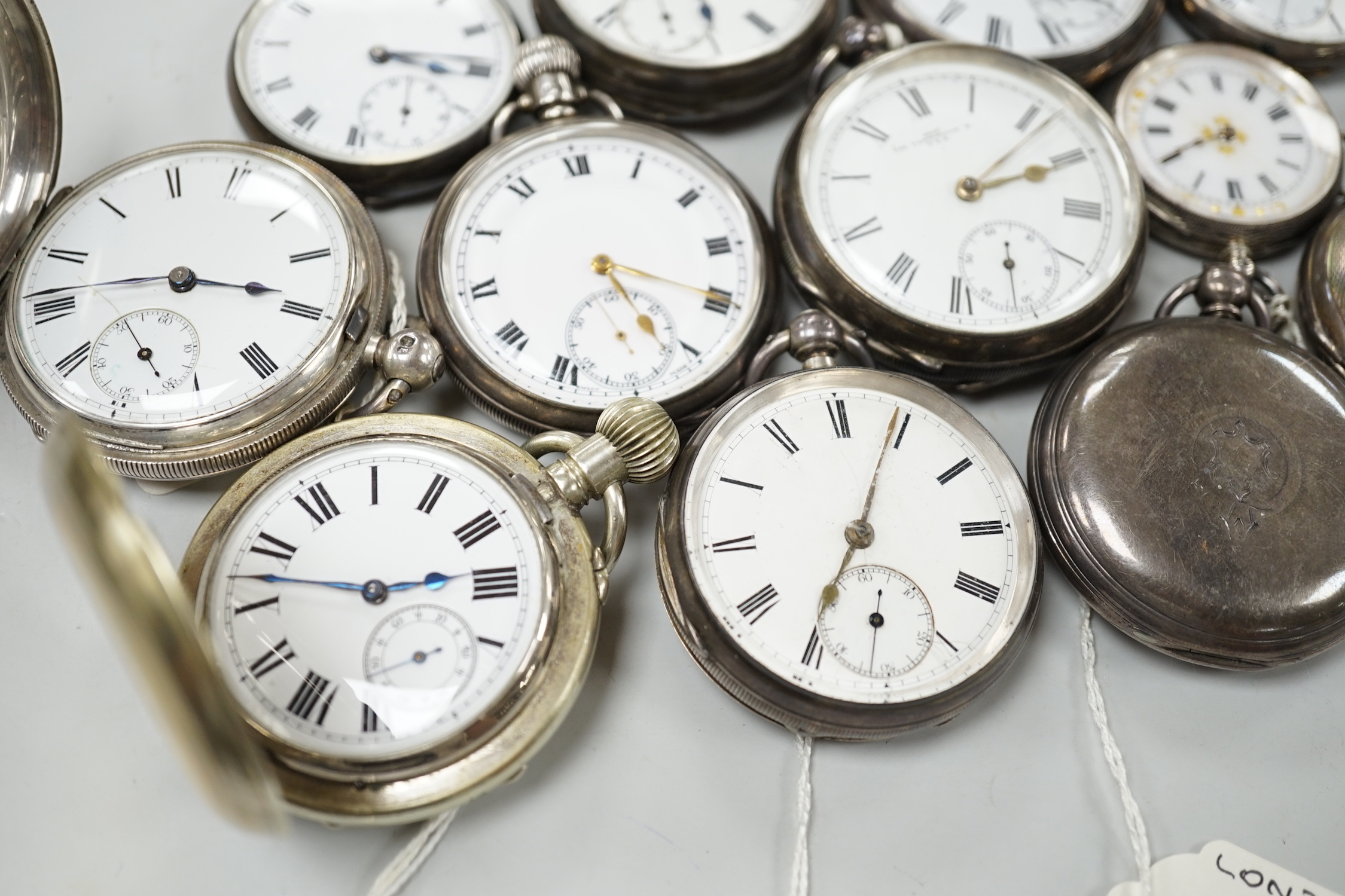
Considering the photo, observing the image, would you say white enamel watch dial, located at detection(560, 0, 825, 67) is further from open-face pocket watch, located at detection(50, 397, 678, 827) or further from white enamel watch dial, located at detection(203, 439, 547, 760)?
white enamel watch dial, located at detection(203, 439, 547, 760)

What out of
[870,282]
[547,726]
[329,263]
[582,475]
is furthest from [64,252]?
[870,282]

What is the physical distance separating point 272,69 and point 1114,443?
1.89m

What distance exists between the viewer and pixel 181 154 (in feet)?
6.54

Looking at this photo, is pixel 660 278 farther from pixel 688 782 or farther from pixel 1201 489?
pixel 1201 489

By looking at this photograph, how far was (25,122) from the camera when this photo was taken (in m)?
1.99

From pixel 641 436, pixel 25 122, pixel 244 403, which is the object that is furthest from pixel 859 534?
pixel 25 122

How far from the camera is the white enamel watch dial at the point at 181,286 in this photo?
70.6 inches

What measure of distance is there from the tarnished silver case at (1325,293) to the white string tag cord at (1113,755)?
0.81 meters

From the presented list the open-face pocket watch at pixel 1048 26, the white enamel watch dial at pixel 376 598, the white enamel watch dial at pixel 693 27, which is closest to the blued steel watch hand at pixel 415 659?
the white enamel watch dial at pixel 376 598

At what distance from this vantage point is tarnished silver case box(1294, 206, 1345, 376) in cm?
216

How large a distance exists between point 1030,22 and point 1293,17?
704mm

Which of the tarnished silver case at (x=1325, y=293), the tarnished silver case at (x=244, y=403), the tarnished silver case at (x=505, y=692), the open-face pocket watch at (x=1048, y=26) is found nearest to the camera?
the tarnished silver case at (x=505, y=692)

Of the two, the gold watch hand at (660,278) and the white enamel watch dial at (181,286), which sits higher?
the white enamel watch dial at (181,286)

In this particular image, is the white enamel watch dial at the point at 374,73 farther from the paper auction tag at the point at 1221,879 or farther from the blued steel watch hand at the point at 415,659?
the paper auction tag at the point at 1221,879
